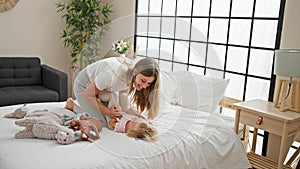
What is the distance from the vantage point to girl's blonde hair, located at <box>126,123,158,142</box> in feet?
6.15

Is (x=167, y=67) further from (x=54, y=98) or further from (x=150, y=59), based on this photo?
(x=54, y=98)

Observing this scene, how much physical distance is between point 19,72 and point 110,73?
2.32 meters

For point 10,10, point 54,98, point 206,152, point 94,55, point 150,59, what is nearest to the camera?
point 150,59

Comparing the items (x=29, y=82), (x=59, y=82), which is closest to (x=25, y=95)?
(x=59, y=82)

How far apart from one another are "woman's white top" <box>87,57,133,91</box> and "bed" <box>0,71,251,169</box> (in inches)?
13.3

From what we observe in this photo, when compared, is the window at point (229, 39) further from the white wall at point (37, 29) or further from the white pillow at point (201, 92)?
the white wall at point (37, 29)

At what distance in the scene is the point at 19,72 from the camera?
361cm

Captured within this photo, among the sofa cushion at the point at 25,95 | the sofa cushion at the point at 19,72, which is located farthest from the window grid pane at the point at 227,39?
the sofa cushion at the point at 19,72

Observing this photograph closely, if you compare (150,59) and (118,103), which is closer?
(150,59)

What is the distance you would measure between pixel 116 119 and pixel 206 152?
671 millimetres

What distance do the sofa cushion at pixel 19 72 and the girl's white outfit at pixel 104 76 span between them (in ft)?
6.41

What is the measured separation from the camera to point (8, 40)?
395cm

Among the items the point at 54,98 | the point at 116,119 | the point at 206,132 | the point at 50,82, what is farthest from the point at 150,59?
the point at 50,82

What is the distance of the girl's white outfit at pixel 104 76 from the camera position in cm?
168
